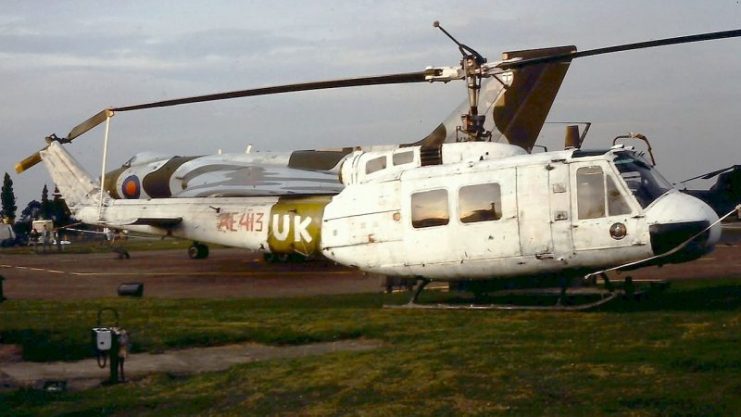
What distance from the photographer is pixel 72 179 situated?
34.7 m

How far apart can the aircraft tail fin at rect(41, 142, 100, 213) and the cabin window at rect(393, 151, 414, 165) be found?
63.9ft

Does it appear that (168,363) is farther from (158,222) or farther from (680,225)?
(158,222)

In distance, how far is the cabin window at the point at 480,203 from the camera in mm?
15836

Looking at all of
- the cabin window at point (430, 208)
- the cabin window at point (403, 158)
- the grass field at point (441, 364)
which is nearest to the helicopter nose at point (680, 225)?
the grass field at point (441, 364)

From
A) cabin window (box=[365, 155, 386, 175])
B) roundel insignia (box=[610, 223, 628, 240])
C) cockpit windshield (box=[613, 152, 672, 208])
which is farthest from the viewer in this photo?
cabin window (box=[365, 155, 386, 175])

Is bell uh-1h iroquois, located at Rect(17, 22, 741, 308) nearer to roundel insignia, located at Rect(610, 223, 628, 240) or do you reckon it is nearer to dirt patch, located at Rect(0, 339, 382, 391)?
roundel insignia, located at Rect(610, 223, 628, 240)

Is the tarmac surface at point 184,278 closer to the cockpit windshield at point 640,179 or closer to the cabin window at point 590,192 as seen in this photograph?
the cabin window at point 590,192

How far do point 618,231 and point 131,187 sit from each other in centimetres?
2661

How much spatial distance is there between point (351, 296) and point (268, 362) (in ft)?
28.0

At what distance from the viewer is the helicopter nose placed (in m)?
14.5

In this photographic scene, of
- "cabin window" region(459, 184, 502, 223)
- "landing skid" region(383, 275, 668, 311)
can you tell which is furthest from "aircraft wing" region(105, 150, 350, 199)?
"cabin window" region(459, 184, 502, 223)

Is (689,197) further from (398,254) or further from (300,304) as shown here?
(300,304)

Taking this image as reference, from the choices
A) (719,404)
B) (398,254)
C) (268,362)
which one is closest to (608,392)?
(719,404)

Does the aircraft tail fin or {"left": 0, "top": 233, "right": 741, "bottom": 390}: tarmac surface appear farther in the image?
the aircraft tail fin
